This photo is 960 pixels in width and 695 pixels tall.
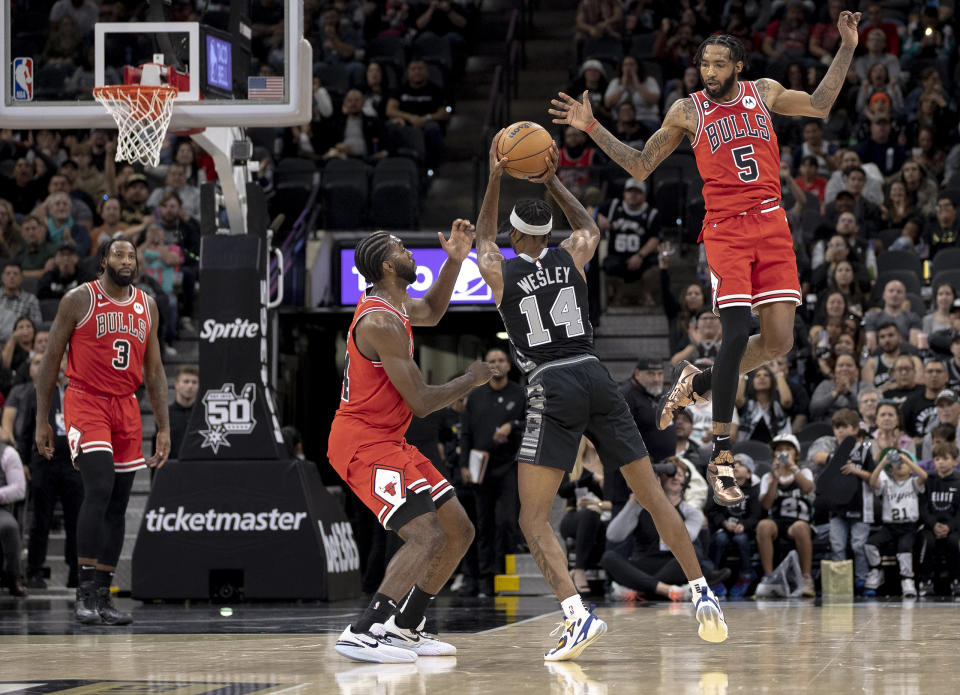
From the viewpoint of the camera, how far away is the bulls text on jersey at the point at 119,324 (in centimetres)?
919

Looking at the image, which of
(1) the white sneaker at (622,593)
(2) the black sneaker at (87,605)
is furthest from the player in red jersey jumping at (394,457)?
(1) the white sneaker at (622,593)

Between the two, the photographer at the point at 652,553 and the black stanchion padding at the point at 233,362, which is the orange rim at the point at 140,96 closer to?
the black stanchion padding at the point at 233,362

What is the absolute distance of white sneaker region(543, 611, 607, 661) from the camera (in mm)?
6516

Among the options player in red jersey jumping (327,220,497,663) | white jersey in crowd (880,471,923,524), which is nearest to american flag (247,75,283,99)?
player in red jersey jumping (327,220,497,663)

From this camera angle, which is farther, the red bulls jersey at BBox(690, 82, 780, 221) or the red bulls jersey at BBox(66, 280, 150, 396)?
the red bulls jersey at BBox(66, 280, 150, 396)

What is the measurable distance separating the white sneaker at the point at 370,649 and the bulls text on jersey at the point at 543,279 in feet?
5.83

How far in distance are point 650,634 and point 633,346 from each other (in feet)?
26.8

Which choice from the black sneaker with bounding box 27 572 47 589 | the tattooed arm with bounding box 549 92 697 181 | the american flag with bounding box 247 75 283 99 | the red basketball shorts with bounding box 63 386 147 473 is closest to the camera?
the tattooed arm with bounding box 549 92 697 181

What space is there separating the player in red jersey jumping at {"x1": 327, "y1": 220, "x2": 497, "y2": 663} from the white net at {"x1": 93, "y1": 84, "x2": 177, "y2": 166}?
3.78 m

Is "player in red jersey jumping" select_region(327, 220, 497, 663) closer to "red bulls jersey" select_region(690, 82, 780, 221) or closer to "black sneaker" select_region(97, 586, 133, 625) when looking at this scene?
"red bulls jersey" select_region(690, 82, 780, 221)

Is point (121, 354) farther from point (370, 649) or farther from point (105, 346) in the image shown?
point (370, 649)

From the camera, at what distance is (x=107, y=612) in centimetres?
914

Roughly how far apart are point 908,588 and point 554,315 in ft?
21.1

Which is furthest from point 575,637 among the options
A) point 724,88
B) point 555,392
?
point 724,88
